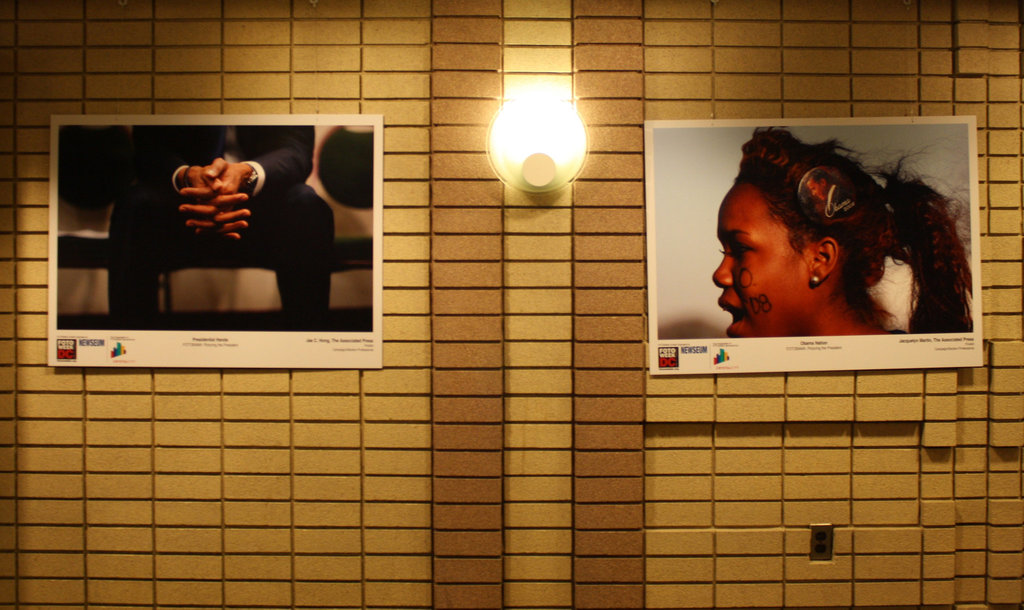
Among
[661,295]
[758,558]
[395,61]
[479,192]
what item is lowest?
[758,558]

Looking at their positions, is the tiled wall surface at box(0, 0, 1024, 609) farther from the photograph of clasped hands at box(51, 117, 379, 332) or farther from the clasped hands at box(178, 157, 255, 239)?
the clasped hands at box(178, 157, 255, 239)

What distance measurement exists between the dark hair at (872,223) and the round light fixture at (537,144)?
75cm

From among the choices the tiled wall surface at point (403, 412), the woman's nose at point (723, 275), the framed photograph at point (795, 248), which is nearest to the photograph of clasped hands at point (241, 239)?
the tiled wall surface at point (403, 412)

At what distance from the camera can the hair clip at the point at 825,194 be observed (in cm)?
216

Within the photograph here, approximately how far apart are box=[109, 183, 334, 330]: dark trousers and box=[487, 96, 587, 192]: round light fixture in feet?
2.53

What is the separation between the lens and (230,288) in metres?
2.14

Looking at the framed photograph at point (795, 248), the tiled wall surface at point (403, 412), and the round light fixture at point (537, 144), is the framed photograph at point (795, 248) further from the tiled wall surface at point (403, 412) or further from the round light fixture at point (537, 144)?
the round light fixture at point (537, 144)

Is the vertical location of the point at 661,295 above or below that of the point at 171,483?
above

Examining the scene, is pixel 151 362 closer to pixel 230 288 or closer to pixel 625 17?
pixel 230 288

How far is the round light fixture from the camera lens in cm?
194

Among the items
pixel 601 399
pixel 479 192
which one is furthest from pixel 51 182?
pixel 601 399

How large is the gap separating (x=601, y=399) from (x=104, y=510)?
214 cm

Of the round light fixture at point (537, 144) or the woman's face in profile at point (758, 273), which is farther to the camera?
the woman's face in profile at point (758, 273)

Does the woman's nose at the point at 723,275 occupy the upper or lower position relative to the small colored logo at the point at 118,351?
upper
